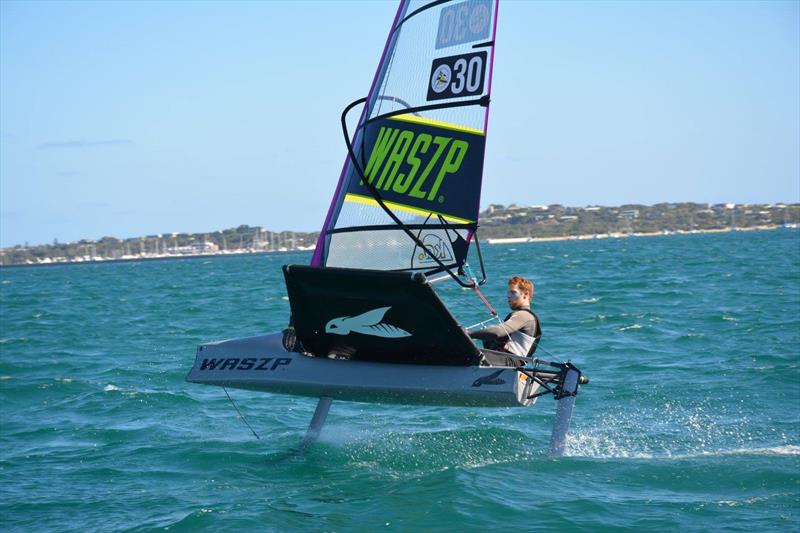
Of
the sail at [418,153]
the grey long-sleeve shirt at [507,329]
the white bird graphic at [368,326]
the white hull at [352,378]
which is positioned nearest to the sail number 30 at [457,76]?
the sail at [418,153]

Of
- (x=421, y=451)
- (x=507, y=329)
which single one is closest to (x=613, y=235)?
(x=421, y=451)

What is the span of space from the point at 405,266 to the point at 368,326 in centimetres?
103

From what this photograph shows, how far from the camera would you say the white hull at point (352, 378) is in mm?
6863

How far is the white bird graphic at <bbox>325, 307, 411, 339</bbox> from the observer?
704 cm

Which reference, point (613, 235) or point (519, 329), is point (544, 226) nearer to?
point (613, 235)

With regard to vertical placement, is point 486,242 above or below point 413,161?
below

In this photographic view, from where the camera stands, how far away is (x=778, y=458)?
290 inches

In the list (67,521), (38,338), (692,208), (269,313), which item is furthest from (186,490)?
(692,208)

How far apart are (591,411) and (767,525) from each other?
362cm

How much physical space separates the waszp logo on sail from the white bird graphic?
1.21 m

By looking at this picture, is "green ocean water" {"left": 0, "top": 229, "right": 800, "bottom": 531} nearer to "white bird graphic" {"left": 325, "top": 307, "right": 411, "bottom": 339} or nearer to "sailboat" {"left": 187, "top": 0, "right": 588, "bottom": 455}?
"sailboat" {"left": 187, "top": 0, "right": 588, "bottom": 455}

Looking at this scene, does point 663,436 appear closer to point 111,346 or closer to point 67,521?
point 67,521

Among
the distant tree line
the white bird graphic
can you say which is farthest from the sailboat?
the distant tree line

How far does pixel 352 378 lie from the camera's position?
7.21 m
